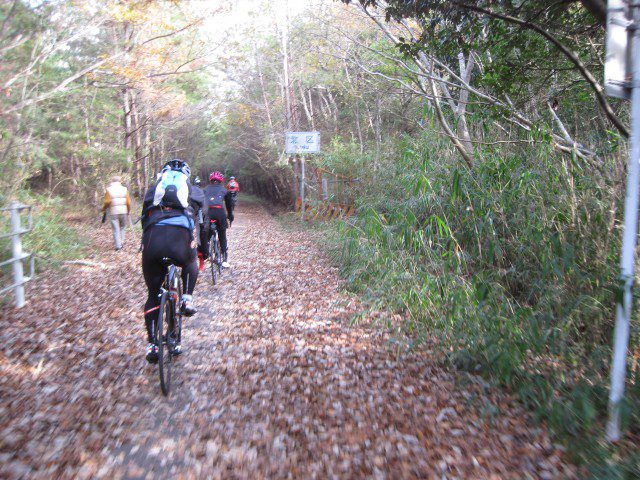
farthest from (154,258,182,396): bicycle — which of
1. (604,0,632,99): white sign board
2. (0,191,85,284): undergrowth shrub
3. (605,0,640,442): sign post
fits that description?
(0,191,85,284): undergrowth shrub

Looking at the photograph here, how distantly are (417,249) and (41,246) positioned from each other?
314 inches

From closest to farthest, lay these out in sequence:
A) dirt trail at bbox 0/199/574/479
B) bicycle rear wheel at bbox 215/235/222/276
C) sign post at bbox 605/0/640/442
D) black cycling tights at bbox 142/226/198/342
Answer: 1. sign post at bbox 605/0/640/442
2. dirt trail at bbox 0/199/574/479
3. black cycling tights at bbox 142/226/198/342
4. bicycle rear wheel at bbox 215/235/222/276

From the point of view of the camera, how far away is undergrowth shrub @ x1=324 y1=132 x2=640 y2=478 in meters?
4.04

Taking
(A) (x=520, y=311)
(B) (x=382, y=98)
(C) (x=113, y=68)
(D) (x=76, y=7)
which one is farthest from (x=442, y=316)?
(B) (x=382, y=98)

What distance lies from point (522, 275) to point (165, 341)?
4139mm

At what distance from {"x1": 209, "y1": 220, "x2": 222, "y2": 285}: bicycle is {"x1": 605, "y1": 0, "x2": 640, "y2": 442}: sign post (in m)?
6.90

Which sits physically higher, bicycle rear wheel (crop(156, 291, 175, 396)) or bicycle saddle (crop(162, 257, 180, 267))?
bicycle saddle (crop(162, 257, 180, 267))

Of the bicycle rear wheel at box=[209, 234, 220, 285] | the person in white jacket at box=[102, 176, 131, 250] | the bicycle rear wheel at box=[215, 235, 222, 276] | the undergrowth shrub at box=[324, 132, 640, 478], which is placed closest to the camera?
the undergrowth shrub at box=[324, 132, 640, 478]

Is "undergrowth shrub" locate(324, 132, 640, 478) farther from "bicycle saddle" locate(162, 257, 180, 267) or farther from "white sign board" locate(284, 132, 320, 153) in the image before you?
"white sign board" locate(284, 132, 320, 153)

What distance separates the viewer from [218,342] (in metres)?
6.03

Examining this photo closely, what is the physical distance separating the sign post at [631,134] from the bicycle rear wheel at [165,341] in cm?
353

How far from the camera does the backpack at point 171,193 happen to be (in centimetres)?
473

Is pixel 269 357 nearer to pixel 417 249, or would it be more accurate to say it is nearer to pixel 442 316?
pixel 442 316

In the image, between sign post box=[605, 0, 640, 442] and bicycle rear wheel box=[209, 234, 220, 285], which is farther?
bicycle rear wheel box=[209, 234, 220, 285]
